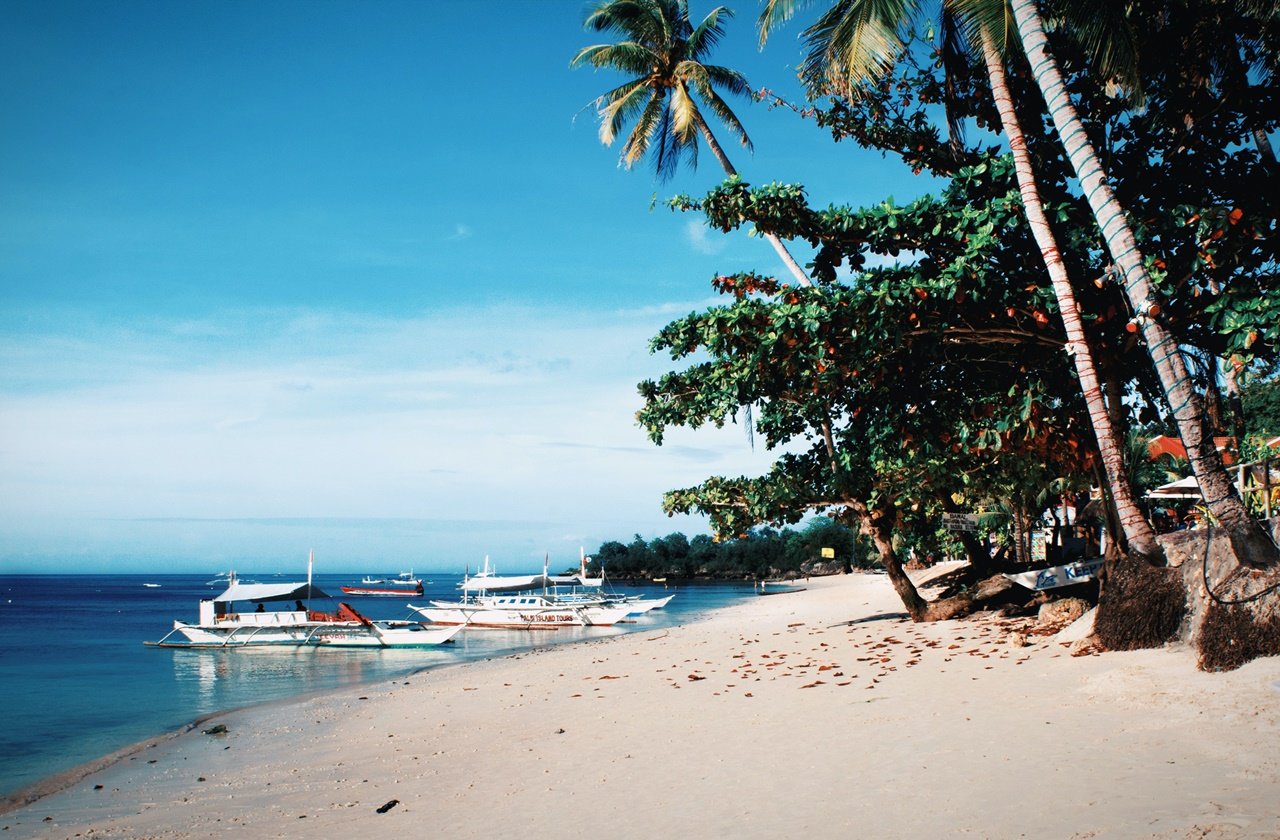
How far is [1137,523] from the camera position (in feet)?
35.3

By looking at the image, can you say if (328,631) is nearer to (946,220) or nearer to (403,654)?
(403,654)

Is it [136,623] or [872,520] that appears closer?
[872,520]

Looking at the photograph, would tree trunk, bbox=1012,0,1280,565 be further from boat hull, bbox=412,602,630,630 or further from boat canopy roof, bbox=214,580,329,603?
boat hull, bbox=412,602,630,630

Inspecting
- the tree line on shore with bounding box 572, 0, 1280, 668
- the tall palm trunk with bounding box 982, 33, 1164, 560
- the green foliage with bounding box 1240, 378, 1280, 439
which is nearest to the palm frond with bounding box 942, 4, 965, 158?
the tree line on shore with bounding box 572, 0, 1280, 668

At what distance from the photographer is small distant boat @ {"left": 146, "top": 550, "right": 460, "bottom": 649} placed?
30844mm

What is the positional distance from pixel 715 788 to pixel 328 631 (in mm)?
27835

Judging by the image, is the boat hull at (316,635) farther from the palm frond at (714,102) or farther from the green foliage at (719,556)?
the green foliage at (719,556)

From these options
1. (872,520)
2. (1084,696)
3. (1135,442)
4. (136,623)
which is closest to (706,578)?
(136,623)

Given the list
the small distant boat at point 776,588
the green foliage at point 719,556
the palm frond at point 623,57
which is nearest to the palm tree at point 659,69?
the palm frond at point 623,57

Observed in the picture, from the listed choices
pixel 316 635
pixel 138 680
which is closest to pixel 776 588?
pixel 316 635

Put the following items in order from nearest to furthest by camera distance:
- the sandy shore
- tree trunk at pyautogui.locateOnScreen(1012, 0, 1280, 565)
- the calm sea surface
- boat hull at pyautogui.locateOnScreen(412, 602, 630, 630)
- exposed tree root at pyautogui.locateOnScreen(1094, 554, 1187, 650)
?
the sandy shore
tree trunk at pyautogui.locateOnScreen(1012, 0, 1280, 565)
exposed tree root at pyautogui.locateOnScreen(1094, 554, 1187, 650)
the calm sea surface
boat hull at pyautogui.locateOnScreen(412, 602, 630, 630)

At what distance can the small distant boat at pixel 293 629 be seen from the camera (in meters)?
30.8

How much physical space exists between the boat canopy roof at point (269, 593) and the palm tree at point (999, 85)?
29339 mm

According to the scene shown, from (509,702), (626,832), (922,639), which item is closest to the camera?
(626,832)
